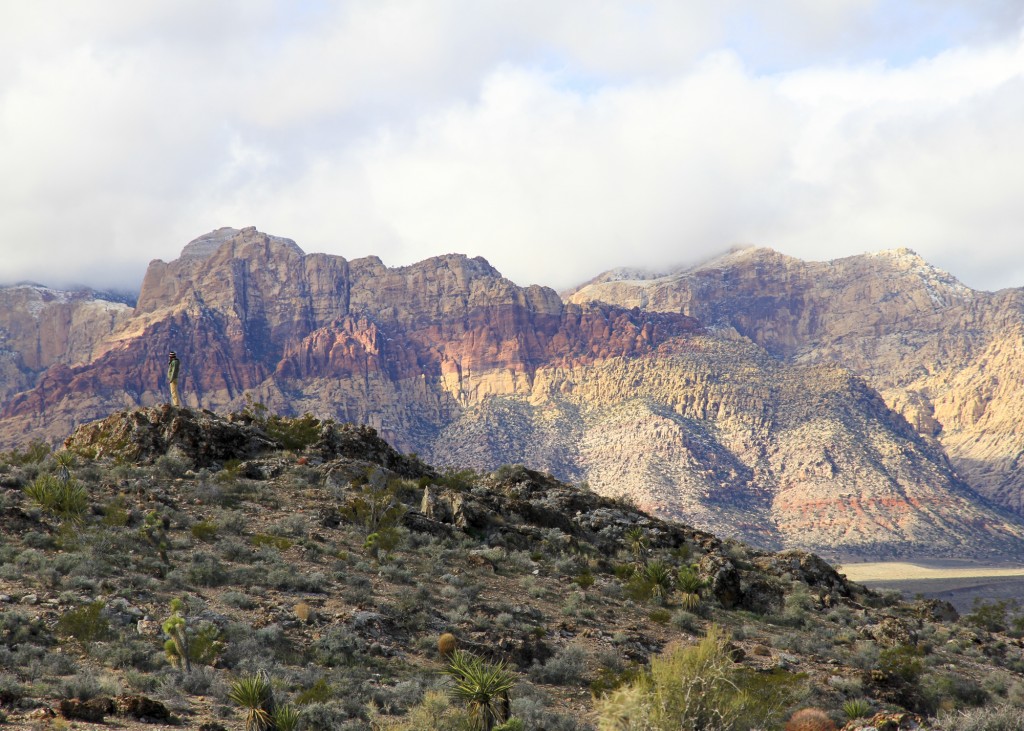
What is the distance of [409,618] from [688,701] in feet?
30.6

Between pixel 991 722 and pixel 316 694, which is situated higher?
pixel 991 722

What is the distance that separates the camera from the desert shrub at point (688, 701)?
12180 mm

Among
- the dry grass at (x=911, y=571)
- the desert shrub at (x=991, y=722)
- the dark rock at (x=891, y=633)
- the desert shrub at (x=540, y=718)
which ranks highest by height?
the desert shrub at (x=991, y=722)

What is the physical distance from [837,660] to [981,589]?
10424 centimetres

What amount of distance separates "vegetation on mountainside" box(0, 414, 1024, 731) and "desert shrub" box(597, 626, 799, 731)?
0.14ft

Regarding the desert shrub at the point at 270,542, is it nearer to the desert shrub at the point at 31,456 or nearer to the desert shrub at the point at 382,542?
the desert shrub at the point at 382,542

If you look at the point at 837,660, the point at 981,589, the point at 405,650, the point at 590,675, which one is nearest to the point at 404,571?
the point at 405,650

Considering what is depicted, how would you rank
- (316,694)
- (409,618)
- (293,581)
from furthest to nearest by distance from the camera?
(293,581) < (409,618) < (316,694)

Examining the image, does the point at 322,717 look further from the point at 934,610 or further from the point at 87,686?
the point at 934,610

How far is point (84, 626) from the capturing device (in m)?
16.2

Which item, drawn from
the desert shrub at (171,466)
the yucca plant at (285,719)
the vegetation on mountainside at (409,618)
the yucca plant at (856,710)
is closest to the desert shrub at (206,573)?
the vegetation on mountainside at (409,618)

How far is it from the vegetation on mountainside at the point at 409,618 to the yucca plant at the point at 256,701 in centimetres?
4

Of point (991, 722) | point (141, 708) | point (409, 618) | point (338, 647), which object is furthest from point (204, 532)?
point (991, 722)

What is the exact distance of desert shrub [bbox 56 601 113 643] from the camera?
628 inches
